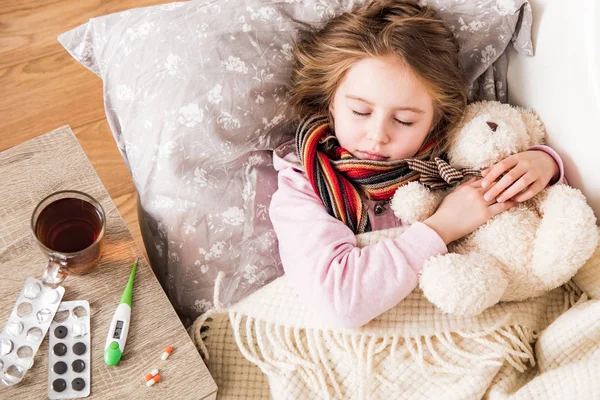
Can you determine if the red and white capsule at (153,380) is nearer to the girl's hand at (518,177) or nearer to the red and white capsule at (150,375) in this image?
the red and white capsule at (150,375)

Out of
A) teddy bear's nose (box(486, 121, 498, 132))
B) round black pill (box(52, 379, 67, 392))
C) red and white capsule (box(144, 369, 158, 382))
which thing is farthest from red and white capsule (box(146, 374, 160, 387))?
teddy bear's nose (box(486, 121, 498, 132))

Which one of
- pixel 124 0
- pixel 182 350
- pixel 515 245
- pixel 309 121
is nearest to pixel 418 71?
pixel 309 121

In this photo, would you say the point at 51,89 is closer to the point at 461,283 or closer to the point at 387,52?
the point at 387,52

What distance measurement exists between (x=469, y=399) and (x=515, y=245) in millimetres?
246

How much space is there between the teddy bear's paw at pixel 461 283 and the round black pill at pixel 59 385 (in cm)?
52

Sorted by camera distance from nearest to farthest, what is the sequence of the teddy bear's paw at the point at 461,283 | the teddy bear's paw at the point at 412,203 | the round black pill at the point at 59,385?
the round black pill at the point at 59,385 < the teddy bear's paw at the point at 461,283 < the teddy bear's paw at the point at 412,203

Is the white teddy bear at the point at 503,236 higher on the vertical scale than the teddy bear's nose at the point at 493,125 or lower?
lower

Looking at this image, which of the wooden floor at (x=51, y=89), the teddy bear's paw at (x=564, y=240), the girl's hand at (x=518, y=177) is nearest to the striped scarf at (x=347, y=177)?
the girl's hand at (x=518, y=177)

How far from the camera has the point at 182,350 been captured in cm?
84

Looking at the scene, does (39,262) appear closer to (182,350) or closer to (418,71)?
(182,350)

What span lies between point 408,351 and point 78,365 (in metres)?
0.48

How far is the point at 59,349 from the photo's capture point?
811mm

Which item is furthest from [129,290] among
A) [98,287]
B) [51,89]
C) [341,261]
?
[51,89]

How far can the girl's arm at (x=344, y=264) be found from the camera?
3.02 feet
